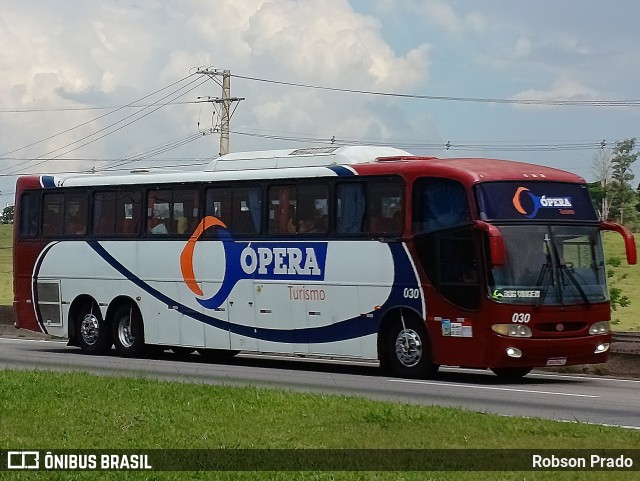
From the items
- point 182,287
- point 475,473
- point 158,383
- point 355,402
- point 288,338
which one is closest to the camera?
point 475,473

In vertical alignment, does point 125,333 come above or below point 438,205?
below

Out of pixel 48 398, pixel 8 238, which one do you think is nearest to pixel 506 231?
pixel 48 398

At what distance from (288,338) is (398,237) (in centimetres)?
312

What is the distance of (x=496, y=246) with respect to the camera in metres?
19.8

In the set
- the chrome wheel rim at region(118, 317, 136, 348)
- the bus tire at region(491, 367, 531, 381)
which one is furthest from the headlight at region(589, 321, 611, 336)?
the chrome wheel rim at region(118, 317, 136, 348)

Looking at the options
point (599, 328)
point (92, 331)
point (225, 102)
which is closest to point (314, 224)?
point (599, 328)

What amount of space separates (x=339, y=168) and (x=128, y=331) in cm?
649

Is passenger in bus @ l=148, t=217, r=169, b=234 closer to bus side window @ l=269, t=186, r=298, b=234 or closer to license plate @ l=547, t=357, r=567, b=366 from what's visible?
bus side window @ l=269, t=186, r=298, b=234

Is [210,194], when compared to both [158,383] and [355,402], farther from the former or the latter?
[355,402]

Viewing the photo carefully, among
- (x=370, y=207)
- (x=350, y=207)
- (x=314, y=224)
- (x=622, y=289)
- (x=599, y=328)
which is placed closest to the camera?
(x=599, y=328)

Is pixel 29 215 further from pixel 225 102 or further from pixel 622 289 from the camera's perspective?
pixel 622 289

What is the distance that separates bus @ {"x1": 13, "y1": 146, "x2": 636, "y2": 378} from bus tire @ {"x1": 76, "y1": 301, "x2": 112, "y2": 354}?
45mm

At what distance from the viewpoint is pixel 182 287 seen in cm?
Answer: 2541

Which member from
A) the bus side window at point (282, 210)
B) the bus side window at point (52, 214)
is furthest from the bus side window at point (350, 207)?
the bus side window at point (52, 214)
